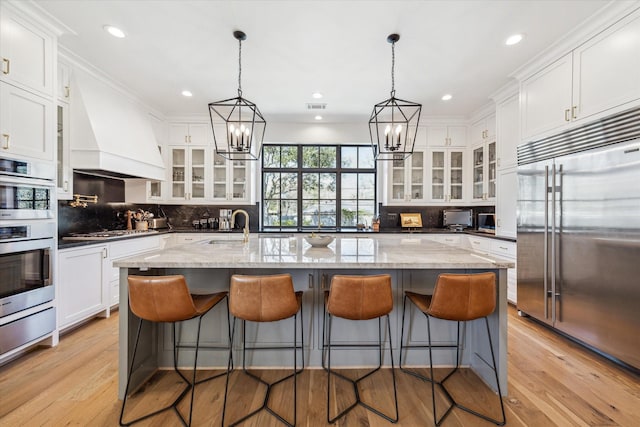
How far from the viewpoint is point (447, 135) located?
15.6 feet

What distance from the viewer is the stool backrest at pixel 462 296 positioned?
162cm

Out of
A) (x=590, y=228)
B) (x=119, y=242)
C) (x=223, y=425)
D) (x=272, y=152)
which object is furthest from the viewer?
(x=272, y=152)

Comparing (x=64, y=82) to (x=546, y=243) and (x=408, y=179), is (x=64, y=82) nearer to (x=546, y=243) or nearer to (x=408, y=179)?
(x=408, y=179)

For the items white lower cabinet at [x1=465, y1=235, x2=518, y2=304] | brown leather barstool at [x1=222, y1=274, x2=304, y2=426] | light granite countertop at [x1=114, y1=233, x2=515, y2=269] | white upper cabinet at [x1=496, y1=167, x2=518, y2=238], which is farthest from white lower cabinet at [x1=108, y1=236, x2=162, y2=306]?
white upper cabinet at [x1=496, y1=167, x2=518, y2=238]

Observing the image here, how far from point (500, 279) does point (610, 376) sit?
3.96ft

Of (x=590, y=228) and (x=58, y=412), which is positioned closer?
(x=58, y=412)

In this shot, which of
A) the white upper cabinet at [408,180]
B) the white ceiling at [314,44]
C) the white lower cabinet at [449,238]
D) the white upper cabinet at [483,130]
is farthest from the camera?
the white upper cabinet at [408,180]

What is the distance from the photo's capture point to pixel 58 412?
1.71 meters

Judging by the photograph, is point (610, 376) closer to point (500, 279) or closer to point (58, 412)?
point (500, 279)

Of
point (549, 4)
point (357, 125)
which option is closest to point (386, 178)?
point (357, 125)

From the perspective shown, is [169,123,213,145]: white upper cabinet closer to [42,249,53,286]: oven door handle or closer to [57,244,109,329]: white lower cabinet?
[57,244,109,329]: white lower cabinet

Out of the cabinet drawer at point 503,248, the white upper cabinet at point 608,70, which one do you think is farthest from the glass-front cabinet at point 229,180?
the white upper cabinet at point 608,70

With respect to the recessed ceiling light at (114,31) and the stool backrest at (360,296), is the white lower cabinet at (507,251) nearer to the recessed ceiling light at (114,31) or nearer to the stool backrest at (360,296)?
the stool backrest at (360,296)

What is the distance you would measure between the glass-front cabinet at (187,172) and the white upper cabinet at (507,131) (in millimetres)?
4379
